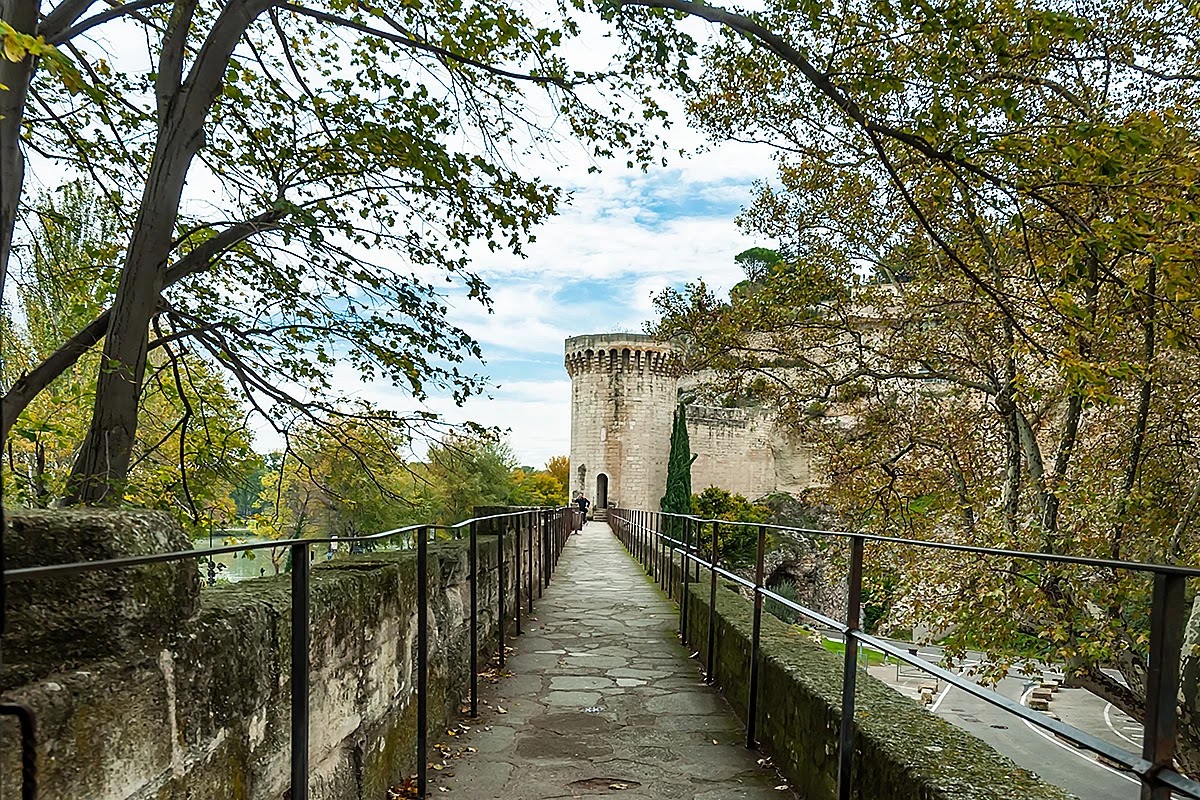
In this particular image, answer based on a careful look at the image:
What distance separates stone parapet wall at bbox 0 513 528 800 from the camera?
1.41 m

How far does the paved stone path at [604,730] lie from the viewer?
3414 mm

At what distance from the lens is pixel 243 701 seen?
201cm

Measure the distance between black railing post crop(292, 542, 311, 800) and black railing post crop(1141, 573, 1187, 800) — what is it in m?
1.82

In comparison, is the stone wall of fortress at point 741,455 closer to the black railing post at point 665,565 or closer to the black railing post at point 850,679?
the black railing post at point 665,565

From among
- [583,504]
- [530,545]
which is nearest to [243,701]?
[530,545]

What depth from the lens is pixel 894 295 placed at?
10.8 meters

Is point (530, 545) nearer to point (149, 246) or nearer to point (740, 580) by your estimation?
point (740, 580)

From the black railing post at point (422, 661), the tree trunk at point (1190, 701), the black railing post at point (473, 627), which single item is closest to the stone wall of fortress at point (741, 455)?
the tree trunk at point (1190, 701)

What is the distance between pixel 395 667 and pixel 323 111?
4261 millimetres

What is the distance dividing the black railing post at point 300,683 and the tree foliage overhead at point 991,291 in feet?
10.9

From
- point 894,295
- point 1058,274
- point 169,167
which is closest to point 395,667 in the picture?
point 169,167

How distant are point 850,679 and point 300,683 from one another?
1697 mm

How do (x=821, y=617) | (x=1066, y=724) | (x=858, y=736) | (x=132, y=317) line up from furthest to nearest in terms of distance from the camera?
(x=132, y=317), (x=821, y=617), (x=858, y=736), (x=1066, y=724)

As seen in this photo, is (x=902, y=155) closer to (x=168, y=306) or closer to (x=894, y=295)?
(x=894, y=295)
